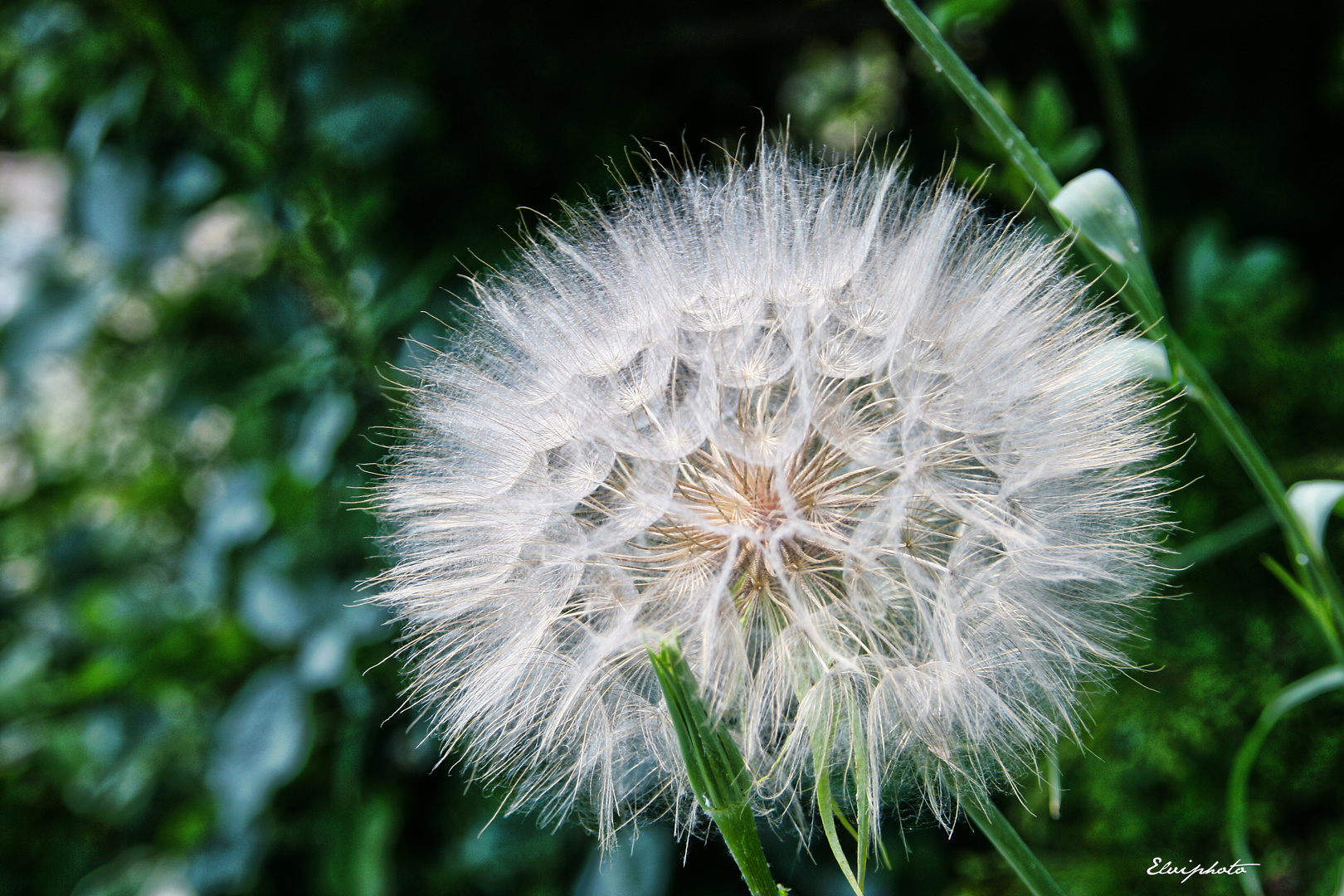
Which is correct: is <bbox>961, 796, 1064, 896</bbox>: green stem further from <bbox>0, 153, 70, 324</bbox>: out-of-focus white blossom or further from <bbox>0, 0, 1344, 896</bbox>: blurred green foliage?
<bbox>0, 153, 70, 324</bbox>: out-of-focus white blossom

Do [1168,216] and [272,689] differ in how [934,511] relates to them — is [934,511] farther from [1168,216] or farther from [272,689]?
[1168,216]

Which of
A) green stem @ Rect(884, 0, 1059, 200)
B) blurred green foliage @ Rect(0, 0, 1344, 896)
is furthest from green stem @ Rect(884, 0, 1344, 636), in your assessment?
blurred green foliage @ Rect(0, 0, 1344, 896)

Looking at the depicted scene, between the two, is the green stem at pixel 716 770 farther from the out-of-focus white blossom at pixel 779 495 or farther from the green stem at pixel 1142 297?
the green stem at pixel 1142 297

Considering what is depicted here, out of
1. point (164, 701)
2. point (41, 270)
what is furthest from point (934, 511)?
point (41, 270)

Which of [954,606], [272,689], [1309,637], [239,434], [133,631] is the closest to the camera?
[954,606]
